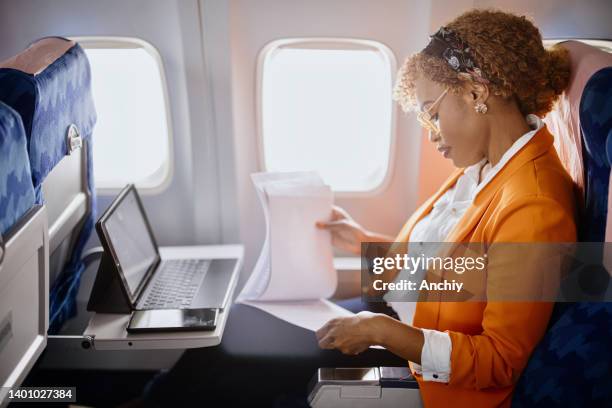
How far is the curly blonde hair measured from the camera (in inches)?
59.9

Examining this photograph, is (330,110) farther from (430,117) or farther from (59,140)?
(59,140)

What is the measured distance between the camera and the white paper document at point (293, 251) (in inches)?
85.4

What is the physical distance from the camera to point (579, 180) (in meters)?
1.50

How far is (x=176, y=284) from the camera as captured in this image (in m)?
2.13

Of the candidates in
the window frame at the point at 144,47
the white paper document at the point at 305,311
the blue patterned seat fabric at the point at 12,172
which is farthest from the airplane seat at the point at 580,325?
the window frame at the point at 144,47

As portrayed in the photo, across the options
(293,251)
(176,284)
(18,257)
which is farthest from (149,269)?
(18,257)

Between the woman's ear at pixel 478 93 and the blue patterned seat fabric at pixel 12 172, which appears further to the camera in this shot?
the woman's ear at pixel 478 93

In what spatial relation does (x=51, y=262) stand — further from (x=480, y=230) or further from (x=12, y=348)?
(x=480, y=230)

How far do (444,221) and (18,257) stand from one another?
3.78ft

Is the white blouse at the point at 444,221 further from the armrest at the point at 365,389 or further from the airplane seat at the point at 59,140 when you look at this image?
the airplane seat at the point at 59,140

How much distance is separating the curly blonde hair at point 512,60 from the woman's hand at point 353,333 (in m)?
0.64

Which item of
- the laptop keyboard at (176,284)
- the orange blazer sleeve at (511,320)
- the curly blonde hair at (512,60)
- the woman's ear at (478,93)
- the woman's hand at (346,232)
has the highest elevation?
the curly blonde hair at (512,60)

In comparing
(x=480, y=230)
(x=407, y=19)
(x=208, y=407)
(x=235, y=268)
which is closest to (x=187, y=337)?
(x=208, y=407)

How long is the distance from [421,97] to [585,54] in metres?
0.42
